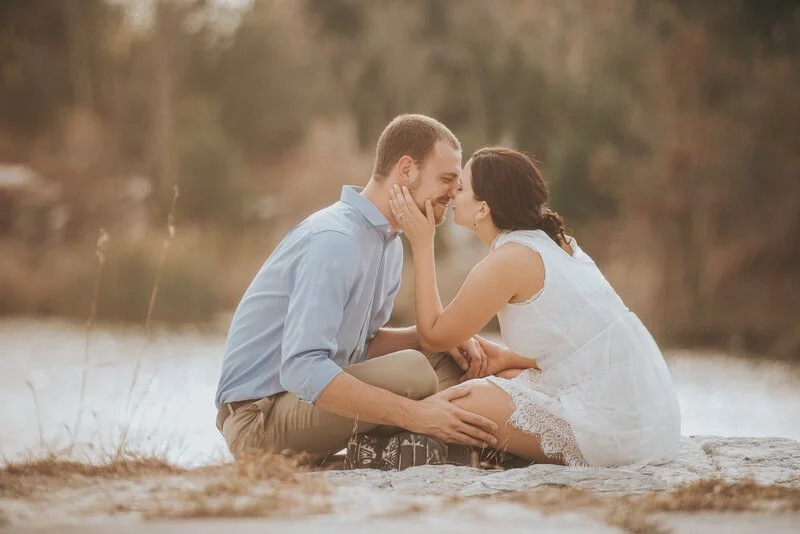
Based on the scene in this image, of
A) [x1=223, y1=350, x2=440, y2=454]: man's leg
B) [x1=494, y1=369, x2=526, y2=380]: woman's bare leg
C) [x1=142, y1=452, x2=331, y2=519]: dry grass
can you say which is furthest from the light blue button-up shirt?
[x1=494, y1=369, x2=526, y2=380]: woman's bare leg

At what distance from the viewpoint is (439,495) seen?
11.5 ft

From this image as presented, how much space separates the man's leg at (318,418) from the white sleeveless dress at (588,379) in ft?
1.18

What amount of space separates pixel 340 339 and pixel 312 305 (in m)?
0.46

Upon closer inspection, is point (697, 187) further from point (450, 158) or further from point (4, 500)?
point (4, 500)

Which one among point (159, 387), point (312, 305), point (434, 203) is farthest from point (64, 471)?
point (159, 387)

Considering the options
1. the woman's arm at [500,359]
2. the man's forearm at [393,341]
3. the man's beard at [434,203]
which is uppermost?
the man's beard at [434,203]

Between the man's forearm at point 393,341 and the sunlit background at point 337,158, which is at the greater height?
the sunlit background at point 337,158

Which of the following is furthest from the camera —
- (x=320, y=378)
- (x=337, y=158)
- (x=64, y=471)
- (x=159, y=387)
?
(x=337, y=158)

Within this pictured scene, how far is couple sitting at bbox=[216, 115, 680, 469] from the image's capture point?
14.0 ft

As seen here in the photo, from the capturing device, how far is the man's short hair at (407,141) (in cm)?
465

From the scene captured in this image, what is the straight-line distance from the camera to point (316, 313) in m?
4.17

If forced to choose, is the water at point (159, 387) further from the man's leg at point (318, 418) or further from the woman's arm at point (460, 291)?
the woman's arm at point (460, 291)

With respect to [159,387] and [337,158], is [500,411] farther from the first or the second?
[337,158]

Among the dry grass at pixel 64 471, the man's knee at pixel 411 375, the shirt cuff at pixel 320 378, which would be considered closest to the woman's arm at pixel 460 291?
the man's knee at pixel 411 375
